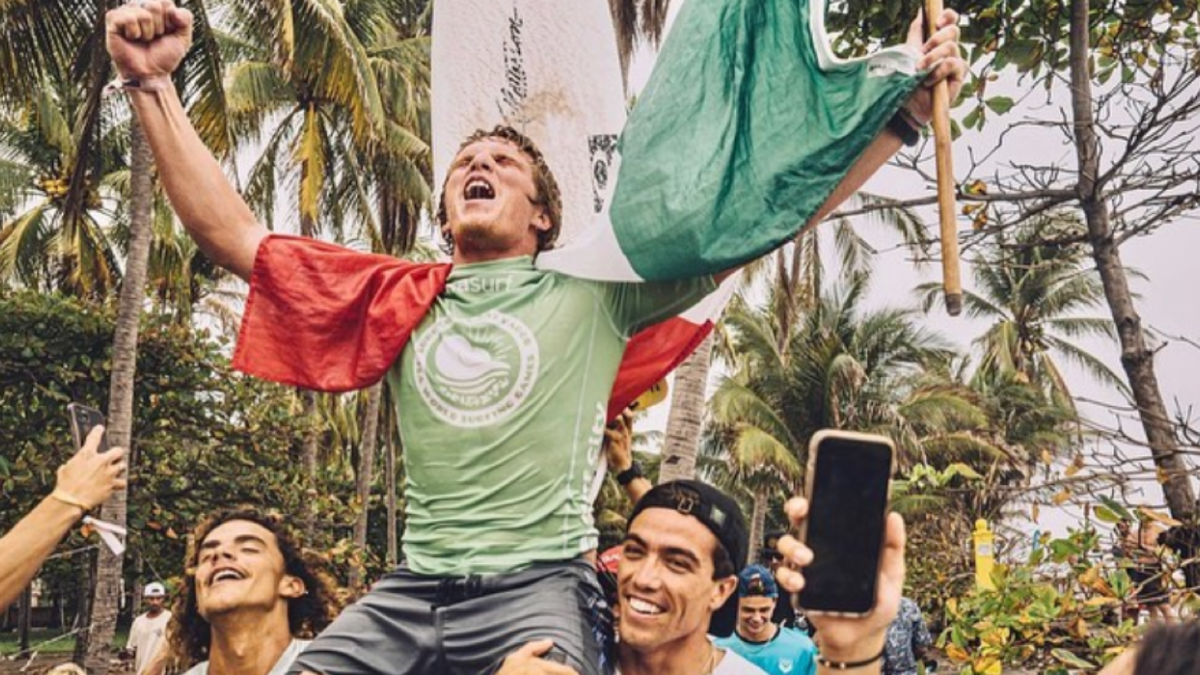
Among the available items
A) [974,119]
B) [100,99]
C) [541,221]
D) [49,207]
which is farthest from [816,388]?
[541,221]

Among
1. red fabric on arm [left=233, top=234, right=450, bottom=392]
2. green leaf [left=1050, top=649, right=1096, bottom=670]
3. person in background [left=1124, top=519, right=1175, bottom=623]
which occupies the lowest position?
green leaf [left=1050, top=649, right=1096, bottom=670]

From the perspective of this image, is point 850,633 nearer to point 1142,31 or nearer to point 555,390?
point 555,390

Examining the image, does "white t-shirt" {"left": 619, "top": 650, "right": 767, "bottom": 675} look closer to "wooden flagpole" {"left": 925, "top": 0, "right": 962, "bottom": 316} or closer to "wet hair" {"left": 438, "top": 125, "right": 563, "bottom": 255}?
"wet hair" {"left": 438, "top": 125, "right": 563, "bottom": 255}

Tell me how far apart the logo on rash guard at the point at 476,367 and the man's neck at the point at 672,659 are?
777 mm

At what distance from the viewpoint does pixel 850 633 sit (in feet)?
5.85

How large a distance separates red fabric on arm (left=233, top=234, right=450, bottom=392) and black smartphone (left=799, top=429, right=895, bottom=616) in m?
1.35

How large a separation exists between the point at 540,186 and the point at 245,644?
162 centimetres

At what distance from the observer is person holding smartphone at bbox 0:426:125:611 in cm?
315

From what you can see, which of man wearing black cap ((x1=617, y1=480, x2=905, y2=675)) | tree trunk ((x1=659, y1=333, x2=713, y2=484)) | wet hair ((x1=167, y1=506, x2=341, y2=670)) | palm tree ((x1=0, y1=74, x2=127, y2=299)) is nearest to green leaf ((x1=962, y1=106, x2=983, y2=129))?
man wearing black cap ((x1=617, y1=480, x2=905, y2=675))

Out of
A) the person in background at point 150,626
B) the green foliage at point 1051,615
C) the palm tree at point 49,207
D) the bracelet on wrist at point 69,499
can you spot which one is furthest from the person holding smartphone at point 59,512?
the palm tree at point 49,207

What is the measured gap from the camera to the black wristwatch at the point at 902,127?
2629 mm

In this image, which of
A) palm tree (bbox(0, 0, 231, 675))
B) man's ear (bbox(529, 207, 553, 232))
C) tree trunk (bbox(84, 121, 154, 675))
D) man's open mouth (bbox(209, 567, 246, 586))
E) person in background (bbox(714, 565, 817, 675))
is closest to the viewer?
man's ear (bbox(529, 207, 553, 232))

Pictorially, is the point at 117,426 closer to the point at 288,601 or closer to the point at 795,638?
the point at 795,638

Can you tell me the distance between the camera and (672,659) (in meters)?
3.22
